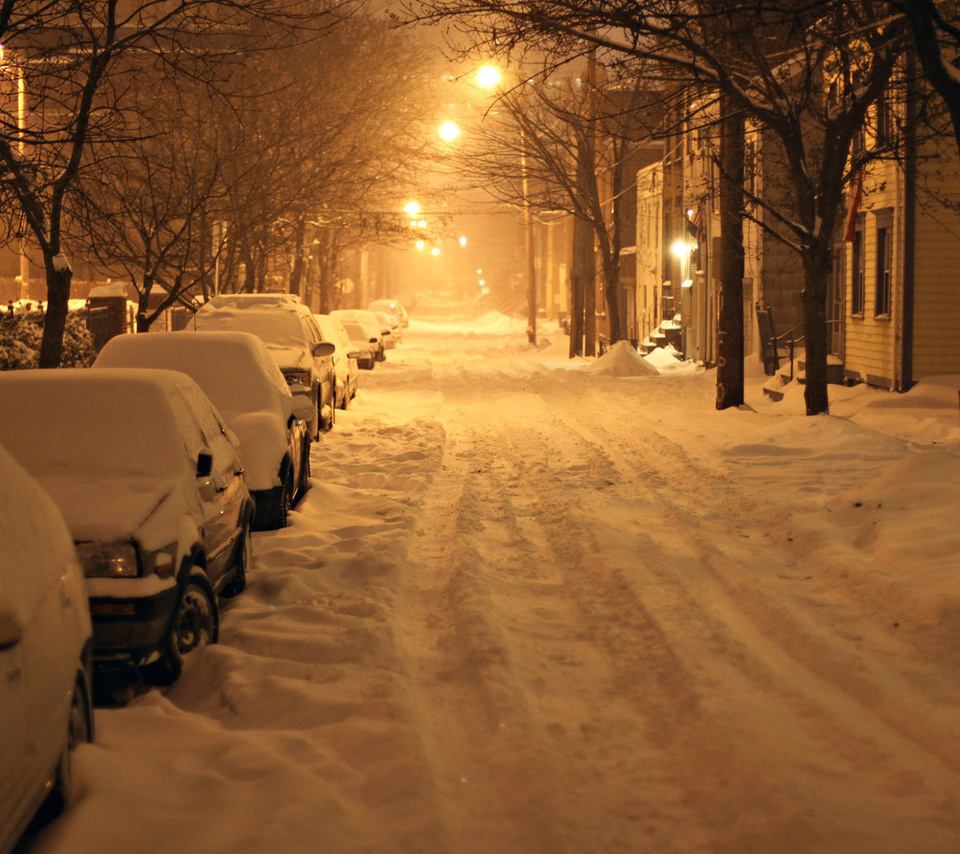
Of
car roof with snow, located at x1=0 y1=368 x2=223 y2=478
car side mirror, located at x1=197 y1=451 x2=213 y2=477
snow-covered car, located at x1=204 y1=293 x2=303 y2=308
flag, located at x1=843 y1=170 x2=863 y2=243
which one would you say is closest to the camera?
car roof with snow, located at x1=0 y1=368 x2=223 y2=478

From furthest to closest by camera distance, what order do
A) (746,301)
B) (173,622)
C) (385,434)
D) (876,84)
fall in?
(746,301), (385,434), (876,84), (173,622)

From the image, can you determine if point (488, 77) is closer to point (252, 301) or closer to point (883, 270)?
point (252, 301)

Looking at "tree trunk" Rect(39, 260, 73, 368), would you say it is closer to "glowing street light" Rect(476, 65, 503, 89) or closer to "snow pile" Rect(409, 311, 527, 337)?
"glowing street light" Rect(476, 65, 503, 89)

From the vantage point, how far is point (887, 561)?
27.3 ft

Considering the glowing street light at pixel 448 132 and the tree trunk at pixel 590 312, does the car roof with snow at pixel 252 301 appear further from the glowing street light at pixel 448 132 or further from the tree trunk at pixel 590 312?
the tree trunk at pixel 590 312

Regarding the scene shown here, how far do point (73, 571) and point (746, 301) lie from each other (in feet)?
88.3

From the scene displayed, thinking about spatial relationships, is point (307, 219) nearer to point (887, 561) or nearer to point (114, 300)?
point (114, 300)

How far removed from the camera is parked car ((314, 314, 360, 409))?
1944 cm

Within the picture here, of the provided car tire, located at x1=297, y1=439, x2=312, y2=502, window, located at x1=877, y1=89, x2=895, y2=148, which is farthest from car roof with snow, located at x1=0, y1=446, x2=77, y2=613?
window, located at x1=877, y1=89, x2=895, y2=148

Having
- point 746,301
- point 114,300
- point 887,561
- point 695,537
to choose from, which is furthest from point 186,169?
point 746,301

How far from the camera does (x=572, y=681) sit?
6.07 m

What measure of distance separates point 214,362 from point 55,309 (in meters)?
2.00

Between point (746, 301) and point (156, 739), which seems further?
point (746, 301)

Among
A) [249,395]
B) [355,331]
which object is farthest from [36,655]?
[355,331]
